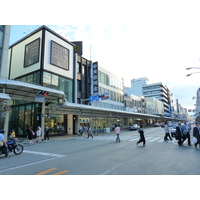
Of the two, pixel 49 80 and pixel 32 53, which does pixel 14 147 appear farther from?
pixel 32 53

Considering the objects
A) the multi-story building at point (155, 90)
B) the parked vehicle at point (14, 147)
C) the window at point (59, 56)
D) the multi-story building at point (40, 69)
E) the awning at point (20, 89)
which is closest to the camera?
the parked vehicle at point (14, 147)

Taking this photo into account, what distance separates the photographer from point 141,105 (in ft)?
218

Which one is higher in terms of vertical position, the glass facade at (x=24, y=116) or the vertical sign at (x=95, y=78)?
the vertical sign at (x=95, y=78)

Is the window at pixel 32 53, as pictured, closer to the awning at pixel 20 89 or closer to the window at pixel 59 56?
the window at pixel 59 56

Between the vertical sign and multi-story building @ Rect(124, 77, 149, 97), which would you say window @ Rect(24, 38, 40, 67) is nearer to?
the vertical sign

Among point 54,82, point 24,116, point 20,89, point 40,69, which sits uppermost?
point 40,69

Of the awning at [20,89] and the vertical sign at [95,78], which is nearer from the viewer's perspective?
the awning at [20,89]

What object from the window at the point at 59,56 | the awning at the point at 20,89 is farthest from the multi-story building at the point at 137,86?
the awning at the point at 20,89

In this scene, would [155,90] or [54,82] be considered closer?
[54,82]

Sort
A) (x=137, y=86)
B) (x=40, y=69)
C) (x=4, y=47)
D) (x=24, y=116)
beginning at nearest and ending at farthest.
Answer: (x=4, y=47) → (x=40, y=69) → (x=24, y=116) → (x=137, y=86)

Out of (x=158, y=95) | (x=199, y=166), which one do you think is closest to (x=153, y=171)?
(x=199, y=166)

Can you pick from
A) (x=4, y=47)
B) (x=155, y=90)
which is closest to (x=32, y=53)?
(x=4, y=47)

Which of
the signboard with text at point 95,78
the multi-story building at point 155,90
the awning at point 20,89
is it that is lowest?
the awning at point 20,89

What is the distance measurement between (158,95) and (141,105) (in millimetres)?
44939
